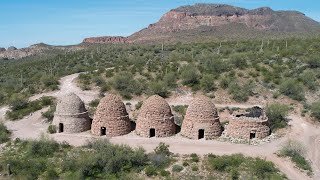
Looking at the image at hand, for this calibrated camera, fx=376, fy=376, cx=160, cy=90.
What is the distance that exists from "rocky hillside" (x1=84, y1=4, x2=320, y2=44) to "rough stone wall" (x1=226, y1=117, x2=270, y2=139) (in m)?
68.3

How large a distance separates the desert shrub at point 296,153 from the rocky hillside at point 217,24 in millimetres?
70398

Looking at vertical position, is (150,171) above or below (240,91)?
below

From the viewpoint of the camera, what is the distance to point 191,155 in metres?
21.5

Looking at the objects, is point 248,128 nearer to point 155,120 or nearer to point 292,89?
point 155,120

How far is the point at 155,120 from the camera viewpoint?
2455cm

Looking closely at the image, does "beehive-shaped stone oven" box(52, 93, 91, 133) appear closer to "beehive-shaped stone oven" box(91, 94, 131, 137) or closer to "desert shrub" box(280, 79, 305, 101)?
"beehive-shaped stone oven" box(91, 94, 131, 137)

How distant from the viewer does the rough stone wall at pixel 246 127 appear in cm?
2417

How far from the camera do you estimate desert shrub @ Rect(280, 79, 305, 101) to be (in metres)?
32.2

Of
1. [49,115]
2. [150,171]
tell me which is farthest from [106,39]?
[150,171]

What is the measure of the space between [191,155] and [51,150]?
8.39m

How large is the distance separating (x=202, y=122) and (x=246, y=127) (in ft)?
9.31

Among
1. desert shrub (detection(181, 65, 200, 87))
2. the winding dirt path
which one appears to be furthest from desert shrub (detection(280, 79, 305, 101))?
desert shrub (detection(181, 65, 200, 87))

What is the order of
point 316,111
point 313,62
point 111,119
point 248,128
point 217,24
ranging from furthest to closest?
point 217,24, point 313,62, point 316,111, point 111,119, point 248,128

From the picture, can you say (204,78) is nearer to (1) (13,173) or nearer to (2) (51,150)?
(2) (51,150)
